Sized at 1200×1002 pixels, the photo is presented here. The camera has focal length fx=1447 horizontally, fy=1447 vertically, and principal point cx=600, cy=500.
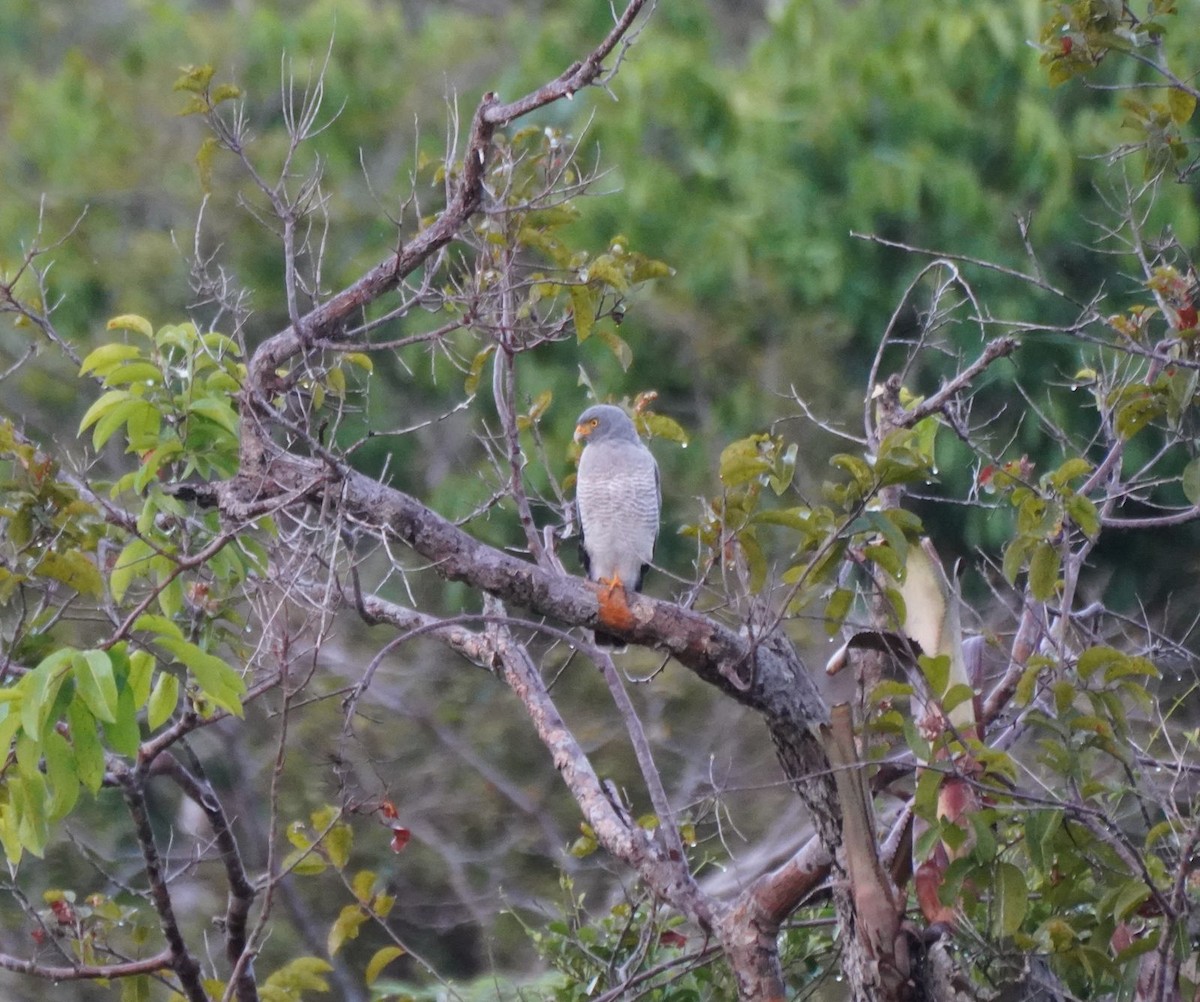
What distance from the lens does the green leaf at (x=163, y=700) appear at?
2.73m

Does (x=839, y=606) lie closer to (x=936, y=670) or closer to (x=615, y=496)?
(x=936, y=670)

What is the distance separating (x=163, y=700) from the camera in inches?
109

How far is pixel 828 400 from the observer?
701cm

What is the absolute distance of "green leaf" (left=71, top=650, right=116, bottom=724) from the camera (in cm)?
224

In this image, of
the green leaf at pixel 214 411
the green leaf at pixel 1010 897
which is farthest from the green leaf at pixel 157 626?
the green leaf at pixel 1010 897

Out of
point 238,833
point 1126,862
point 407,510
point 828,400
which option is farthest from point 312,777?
point 1126,862

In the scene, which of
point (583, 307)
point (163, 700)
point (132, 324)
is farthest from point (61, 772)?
point (583, 307)

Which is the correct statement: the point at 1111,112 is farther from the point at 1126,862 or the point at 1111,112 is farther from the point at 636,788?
the point at 1126,862

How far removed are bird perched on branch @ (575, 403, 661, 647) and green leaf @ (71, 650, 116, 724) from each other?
2473mm

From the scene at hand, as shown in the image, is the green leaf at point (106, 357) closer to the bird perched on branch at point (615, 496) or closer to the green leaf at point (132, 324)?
the green leaf at point (132, 324)

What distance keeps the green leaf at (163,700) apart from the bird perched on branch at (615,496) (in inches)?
79.6

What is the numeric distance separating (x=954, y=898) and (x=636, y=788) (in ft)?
13.6

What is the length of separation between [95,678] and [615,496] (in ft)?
8.46

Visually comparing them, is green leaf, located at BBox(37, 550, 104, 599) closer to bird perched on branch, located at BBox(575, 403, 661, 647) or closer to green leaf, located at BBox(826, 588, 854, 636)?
green leaf, located at BBox(826, 588, 854, 636)
